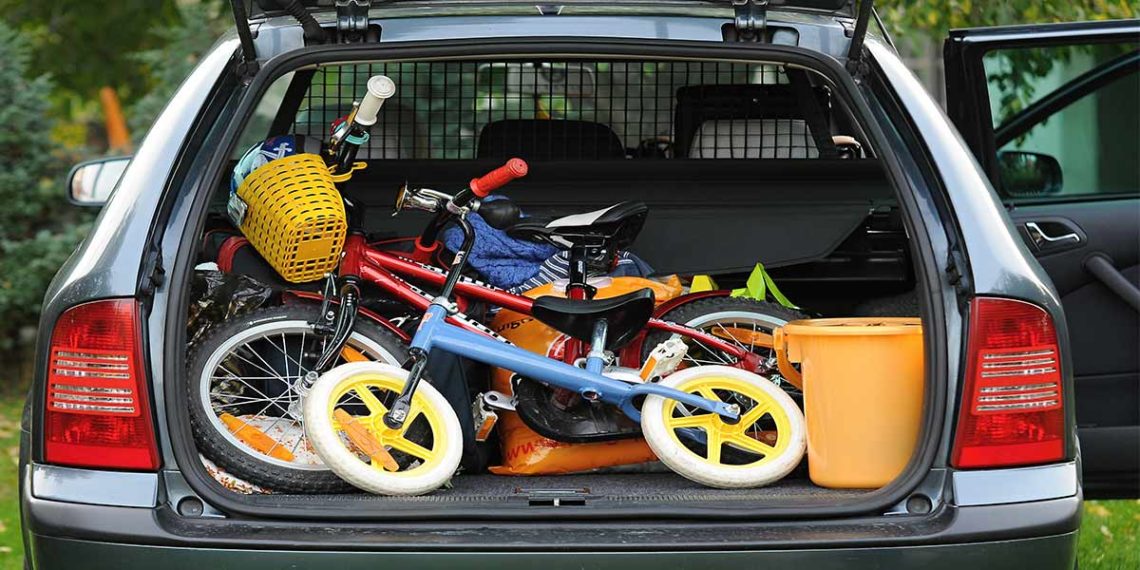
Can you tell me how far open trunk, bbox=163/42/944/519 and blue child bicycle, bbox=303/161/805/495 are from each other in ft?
0.20

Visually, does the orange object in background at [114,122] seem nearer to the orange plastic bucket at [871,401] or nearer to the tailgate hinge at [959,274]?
the orange plastic bucket at [871,401]

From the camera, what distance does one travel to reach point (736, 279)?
12.9 feet

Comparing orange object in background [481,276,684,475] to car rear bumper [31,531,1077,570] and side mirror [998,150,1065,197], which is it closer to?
car rear bumper [31,531,1077,570]

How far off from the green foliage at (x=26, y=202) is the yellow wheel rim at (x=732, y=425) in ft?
14.2

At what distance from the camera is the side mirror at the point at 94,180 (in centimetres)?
390

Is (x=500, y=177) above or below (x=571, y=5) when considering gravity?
below

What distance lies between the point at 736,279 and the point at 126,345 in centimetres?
196

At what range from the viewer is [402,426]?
272cm

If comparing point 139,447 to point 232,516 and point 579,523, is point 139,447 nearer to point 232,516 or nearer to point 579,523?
point 232,516

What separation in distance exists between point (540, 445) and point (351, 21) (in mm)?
983

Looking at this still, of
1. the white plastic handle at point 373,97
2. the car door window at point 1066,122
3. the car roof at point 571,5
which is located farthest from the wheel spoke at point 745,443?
the car door window at point 1066,122

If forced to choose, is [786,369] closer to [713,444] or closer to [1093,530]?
[713,444]

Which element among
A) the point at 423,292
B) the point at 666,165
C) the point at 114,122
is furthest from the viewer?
the point at 114,122

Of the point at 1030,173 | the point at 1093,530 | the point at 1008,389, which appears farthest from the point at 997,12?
the point at 1008,389
